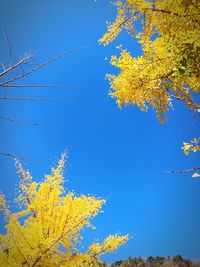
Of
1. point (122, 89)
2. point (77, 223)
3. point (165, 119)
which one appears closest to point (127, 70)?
point (122, 89)

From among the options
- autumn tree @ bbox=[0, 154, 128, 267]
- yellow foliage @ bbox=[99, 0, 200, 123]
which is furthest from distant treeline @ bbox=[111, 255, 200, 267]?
yellow foliage @ bbox=[99, 0, 200, 123]

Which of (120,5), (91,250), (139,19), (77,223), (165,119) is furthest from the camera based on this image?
(91,250)

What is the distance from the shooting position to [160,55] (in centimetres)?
347

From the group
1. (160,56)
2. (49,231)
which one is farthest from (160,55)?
(49,231)

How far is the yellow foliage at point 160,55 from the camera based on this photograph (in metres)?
3.28

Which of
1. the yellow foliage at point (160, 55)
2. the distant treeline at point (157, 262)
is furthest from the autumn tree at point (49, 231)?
the distant treeline at point (157, 262)

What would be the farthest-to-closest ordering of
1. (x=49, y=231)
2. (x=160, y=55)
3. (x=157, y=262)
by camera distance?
(x=157, y=262), (x=49, y=231), (x=160, y=55)

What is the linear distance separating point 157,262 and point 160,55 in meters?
19.1

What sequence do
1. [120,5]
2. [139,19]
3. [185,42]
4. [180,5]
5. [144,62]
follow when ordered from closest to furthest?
[185,42] → [180,5] → [144,62] → [120,5] → [139,19]

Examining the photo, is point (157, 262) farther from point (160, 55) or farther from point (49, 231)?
point (160, 55)

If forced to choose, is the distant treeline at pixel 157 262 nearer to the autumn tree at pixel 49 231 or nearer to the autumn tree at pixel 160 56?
the autumn tree at pixel 49 231

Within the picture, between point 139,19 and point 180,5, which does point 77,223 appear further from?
point 180,5

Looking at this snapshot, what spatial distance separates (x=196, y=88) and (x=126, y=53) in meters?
1.36

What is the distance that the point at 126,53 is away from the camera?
427 cm
